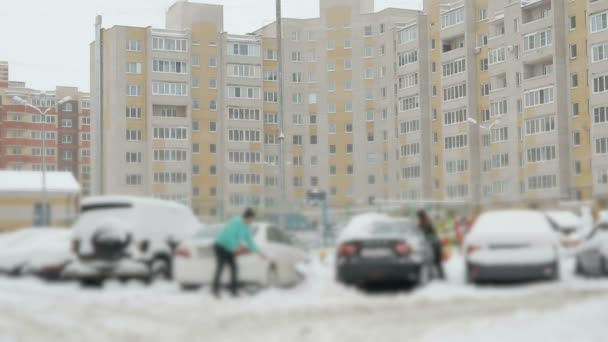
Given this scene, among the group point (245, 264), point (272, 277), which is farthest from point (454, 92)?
point (245, 264)

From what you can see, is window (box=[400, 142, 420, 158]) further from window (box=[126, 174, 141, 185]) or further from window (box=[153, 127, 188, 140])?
window (box=[126, 174, 141, 185])

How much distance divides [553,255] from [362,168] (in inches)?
3240

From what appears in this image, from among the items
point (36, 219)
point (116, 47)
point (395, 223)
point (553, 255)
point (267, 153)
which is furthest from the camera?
point (267, 153)

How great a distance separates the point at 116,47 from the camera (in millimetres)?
96000

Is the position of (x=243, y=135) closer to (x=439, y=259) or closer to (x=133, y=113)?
(x=133, y=113)

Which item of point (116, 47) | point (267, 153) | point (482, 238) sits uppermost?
point (116, 47)

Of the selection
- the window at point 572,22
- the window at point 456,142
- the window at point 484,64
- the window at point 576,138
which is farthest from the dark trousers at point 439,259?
the window at point 484,64

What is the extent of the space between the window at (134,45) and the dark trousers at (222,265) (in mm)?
80907

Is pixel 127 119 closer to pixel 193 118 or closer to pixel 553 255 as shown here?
pixel 193 118

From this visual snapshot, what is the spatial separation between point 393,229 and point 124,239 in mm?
5622

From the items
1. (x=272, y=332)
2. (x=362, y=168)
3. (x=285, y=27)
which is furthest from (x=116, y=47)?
(x=272, y=332)

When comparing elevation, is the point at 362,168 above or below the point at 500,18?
below

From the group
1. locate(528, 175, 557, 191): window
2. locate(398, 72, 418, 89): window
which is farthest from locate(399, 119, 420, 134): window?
locate(528, 175, 557, 191): window

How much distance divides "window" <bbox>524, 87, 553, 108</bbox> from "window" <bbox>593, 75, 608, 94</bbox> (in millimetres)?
5136
